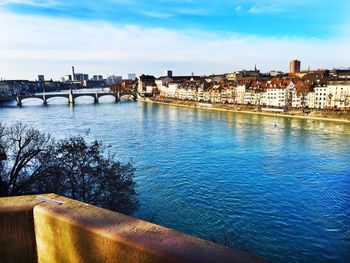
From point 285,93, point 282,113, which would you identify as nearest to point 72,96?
point 285,93

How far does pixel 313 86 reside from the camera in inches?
1516

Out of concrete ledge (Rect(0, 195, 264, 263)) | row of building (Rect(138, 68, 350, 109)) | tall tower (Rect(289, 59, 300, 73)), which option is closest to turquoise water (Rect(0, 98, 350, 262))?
concrete ledge (Rect(0, 195, 264, 263))

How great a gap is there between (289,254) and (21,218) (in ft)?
25.8

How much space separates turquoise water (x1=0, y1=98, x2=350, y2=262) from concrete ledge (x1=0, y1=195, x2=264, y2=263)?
24.3 ft

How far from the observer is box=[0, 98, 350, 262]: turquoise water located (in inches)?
327

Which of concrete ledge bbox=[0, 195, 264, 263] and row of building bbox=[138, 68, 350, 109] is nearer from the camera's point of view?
concrete ledge bbox=[0, 195, 264, 263]

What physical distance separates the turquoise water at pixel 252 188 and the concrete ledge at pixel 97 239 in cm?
740

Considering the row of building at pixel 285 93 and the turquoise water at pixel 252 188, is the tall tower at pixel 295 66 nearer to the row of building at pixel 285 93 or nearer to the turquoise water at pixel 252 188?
the row of building at pixel 285 93

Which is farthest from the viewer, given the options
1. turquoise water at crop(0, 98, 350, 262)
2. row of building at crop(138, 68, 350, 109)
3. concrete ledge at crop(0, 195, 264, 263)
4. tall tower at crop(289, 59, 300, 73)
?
tall tower at crop(289, 59, 300, 73)

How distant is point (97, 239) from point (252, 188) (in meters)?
11.4

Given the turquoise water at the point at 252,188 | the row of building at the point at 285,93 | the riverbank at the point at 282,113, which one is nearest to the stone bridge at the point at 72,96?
the row of building at the point at 285,93

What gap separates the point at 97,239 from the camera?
792mm

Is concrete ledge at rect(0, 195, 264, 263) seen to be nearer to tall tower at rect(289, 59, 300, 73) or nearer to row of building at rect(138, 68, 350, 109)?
row of building at rect(138, 68, 350, 109)

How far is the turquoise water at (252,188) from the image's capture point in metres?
8.31
